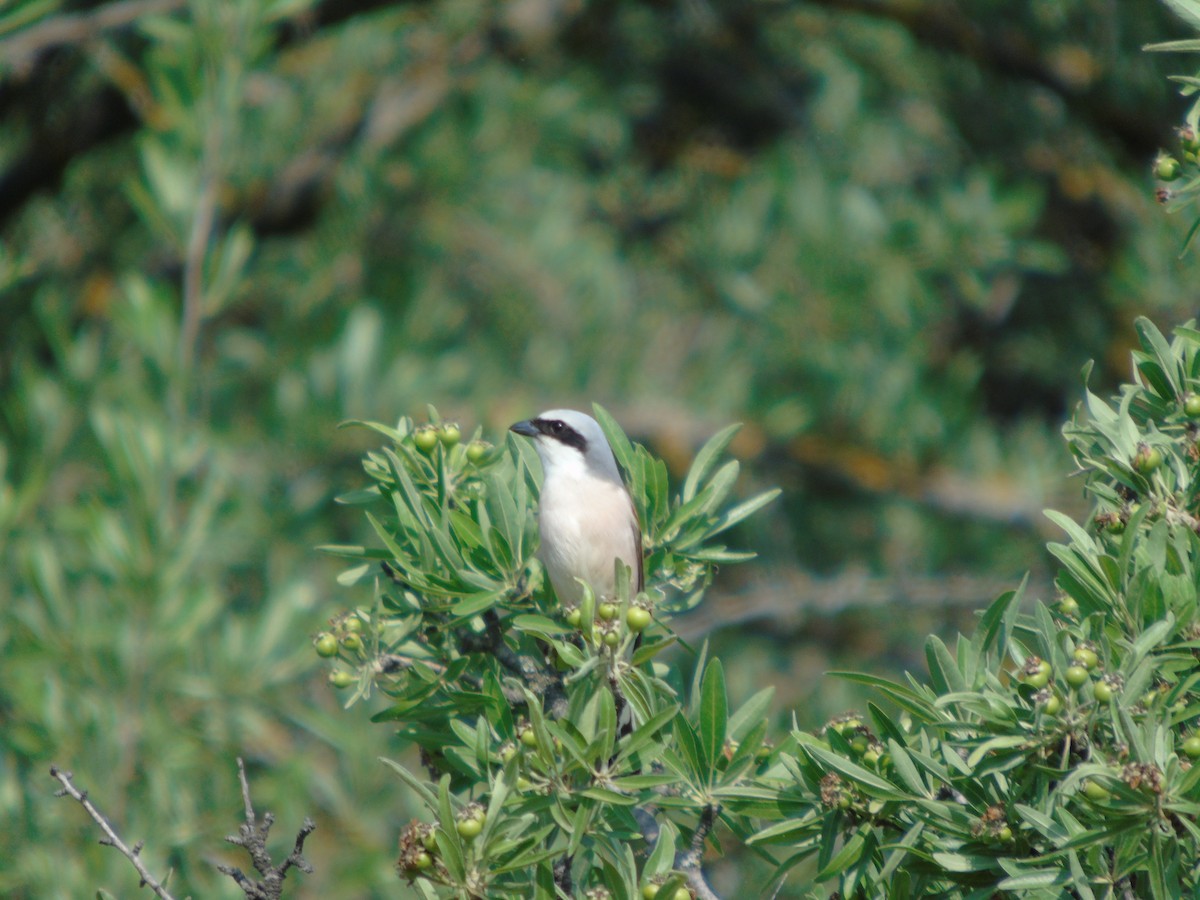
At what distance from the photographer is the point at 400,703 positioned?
1.98 metres

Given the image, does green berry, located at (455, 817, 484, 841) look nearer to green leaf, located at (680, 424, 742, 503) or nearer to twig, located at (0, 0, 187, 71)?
green leaf, located at (680, 424, 742, 503)

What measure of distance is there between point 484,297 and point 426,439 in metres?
5.34

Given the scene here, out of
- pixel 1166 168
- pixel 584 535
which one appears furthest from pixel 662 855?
pixel 584 535

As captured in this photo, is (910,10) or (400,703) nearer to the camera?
(400,703)

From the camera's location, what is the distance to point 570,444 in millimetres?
3488

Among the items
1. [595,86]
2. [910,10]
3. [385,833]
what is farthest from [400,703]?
[595,86]

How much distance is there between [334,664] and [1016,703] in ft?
3.50

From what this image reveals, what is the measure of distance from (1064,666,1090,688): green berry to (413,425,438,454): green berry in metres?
1.09

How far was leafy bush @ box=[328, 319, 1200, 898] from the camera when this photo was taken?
156 centimetres

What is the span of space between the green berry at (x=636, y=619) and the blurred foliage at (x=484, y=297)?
2432 millimetres

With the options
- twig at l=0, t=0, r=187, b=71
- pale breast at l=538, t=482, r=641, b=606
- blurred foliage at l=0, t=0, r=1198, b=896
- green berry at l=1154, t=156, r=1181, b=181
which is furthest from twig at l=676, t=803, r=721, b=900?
twig at l=0, t=0, r=187, b=71

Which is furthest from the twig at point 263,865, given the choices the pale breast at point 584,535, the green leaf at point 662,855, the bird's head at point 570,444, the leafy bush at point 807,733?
the bird's head at point 570,444

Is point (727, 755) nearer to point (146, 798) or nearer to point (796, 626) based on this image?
point (146, 798)

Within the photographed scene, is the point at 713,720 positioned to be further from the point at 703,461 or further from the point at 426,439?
the point at 426,439
